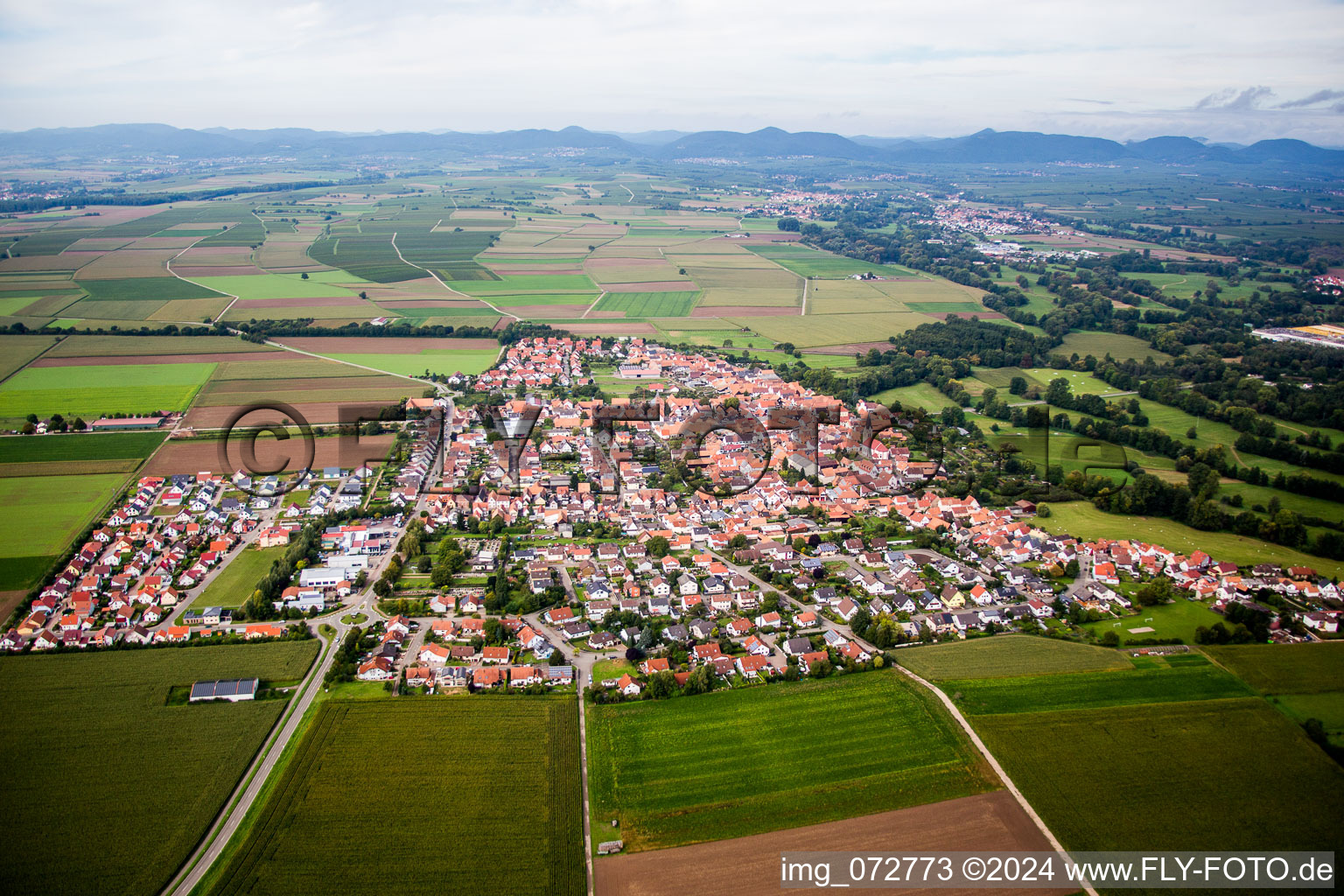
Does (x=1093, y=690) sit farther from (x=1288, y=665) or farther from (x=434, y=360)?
(x=434, y=360)

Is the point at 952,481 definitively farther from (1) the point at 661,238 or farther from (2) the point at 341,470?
(1) the point at 661,238

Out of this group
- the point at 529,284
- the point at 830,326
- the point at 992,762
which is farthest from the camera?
the point at 529,284

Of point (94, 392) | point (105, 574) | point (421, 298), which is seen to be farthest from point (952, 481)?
point (421, 298)

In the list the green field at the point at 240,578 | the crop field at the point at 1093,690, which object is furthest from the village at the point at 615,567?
the crop field at the point at 1093,690

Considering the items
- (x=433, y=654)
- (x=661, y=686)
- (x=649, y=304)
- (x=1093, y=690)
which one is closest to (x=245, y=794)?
(x=433, y=654)

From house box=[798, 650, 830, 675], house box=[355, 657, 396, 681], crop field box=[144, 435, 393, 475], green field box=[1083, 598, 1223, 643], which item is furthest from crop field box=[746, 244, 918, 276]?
house box=[355, 657, 396, 681]

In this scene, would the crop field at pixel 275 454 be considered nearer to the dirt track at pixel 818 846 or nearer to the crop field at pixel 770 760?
the crop field at pixel 770 760

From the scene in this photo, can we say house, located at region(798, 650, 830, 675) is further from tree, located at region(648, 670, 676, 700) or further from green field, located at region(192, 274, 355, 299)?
green field, located at region(192, 274, 355, 299)
